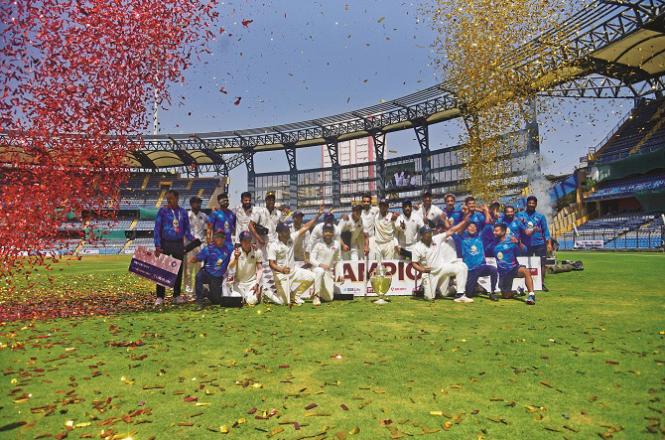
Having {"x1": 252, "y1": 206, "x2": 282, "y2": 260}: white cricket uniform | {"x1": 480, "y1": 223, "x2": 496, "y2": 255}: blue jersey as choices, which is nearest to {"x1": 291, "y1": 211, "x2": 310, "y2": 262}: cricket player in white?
{"x1": 252, "y1": 206, "x2": 282, "y2": 260}: white cricket uniform

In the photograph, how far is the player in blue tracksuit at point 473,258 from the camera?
9.95 meters

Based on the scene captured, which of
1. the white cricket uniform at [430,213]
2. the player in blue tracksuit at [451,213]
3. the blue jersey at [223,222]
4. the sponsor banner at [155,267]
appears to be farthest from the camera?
the white cricket uniform at [430,213]

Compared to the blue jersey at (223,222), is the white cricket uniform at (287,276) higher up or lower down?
lower down

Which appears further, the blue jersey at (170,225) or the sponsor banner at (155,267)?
the blue jersey at (170,225)

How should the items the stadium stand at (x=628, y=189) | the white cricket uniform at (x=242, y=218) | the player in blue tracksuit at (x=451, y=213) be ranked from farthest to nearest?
1. the stadium stand at (x=628, y=189)
2. the player in blue tracksuit at (x=451, y=213)
3. the white cricket uniform at (x=242, y=218)

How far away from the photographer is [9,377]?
14.8 ft

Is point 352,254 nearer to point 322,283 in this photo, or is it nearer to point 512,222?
point 322,283

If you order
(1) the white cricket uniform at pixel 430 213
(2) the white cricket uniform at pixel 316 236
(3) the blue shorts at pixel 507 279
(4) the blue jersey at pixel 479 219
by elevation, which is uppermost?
(1) the white cricket uniform at pixel 430 213

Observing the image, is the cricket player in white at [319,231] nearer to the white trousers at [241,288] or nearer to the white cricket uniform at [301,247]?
the white cricket uniform at [301,247]

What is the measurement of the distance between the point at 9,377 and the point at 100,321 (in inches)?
126

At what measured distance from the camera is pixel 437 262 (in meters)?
9.96

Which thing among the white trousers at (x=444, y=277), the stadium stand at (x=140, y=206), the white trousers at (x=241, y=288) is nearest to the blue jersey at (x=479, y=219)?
the white trousers at (x=444, y=277)

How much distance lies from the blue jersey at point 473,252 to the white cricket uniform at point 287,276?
3.57 metres

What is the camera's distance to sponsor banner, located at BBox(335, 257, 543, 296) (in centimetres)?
1059
